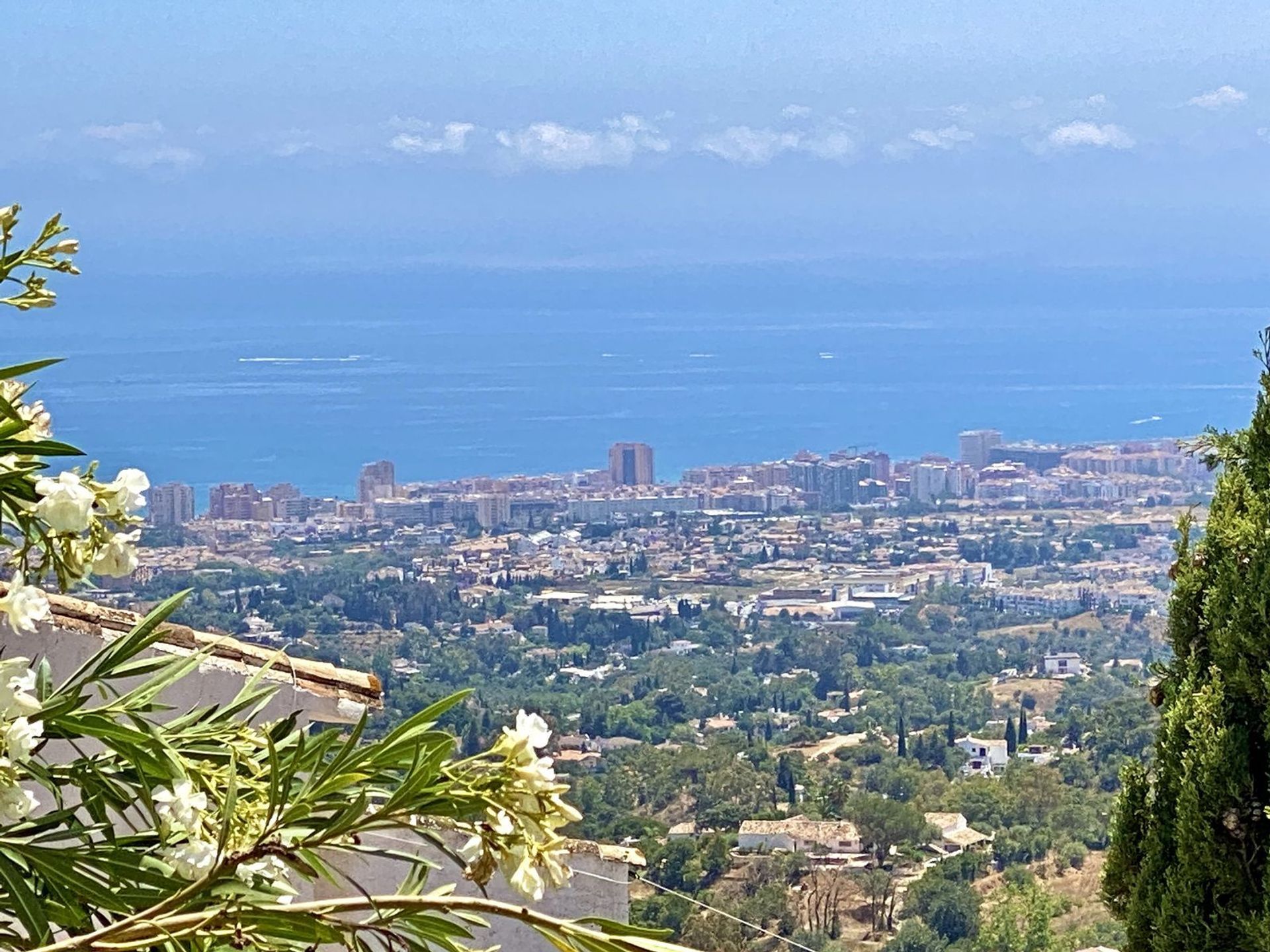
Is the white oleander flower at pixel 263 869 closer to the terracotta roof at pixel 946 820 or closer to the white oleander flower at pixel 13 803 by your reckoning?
the white oleander flower at pixel 13 803

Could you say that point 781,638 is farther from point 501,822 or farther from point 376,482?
point 501,822

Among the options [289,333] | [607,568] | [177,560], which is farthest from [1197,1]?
[177,560]

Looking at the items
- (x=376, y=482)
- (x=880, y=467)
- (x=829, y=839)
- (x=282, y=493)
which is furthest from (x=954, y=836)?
(x=880, y=467)

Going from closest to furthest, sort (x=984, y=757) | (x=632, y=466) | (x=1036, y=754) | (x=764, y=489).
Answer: (x=1036, y=754)
(x=984, y=757)
(x=764, y=489)
(x=632, y=466)

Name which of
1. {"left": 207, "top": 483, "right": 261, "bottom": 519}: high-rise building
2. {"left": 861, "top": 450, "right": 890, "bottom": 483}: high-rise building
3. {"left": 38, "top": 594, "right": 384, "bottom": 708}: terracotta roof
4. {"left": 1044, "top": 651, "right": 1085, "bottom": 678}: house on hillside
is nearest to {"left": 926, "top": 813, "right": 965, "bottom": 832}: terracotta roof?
{"left": 1044, "top": 651, "right": 1085, "bottom": 678}: house on hillside

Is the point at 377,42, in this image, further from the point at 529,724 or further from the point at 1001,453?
the point at 529,724

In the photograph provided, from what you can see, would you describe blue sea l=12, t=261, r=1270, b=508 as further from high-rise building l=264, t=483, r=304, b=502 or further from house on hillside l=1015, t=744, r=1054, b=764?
house on hillside l=1015, t=744, r=1054, b=764
